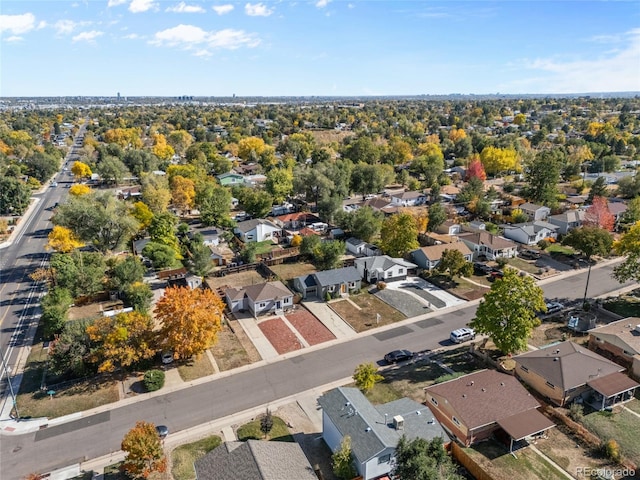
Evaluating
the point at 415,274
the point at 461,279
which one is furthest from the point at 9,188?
the point at 461,279

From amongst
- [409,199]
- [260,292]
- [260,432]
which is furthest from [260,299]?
[409,199]

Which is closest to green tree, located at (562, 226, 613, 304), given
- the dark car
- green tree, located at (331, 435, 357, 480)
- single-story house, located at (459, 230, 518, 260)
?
single-story house, located at (459, 230, 518, 260)

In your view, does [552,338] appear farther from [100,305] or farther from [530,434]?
[100,305]

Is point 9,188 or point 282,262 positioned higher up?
point 9,188

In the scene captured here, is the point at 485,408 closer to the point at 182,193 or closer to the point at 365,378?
the point at 365,378

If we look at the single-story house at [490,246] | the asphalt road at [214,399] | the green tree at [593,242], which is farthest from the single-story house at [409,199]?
the asphalt road at [214,399]

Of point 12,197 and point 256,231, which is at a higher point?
point 12,197

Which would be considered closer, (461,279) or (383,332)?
(383,332)

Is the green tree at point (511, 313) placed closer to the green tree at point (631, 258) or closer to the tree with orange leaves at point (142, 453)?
the green tree at point (631, 258)
